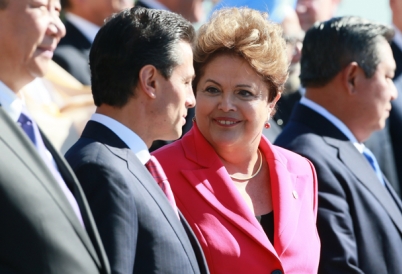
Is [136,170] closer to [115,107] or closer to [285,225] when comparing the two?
[115,107]

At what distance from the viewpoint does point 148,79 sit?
3133 millimetres

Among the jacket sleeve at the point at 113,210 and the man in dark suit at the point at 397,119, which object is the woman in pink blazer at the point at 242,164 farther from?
the man in dark suit at the point at 397,119

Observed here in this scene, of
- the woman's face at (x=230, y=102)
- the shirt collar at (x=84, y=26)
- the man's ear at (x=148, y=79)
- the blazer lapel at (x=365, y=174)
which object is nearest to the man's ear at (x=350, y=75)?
the blazer lapel at (x=365, y=174)

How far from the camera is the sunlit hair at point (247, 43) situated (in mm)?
3887

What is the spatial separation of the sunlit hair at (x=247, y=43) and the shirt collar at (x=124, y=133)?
3.10ft

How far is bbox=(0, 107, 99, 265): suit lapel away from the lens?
91.9 inches

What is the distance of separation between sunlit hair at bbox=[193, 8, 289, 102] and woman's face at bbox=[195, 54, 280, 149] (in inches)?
1.7

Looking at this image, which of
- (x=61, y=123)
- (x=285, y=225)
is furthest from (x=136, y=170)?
(x=61, y=123)

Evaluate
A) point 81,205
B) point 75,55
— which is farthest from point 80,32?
point 81,205

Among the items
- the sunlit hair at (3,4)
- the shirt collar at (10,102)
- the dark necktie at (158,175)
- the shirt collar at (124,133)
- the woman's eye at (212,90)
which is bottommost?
the dark necktie at (158,175)

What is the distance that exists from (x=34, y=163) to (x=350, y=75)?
2.93 m

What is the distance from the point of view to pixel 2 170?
2264 millimetres

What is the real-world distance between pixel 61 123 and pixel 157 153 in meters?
0.64

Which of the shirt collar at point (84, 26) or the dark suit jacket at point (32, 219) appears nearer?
the dark suit jacket at point (32, 219)
